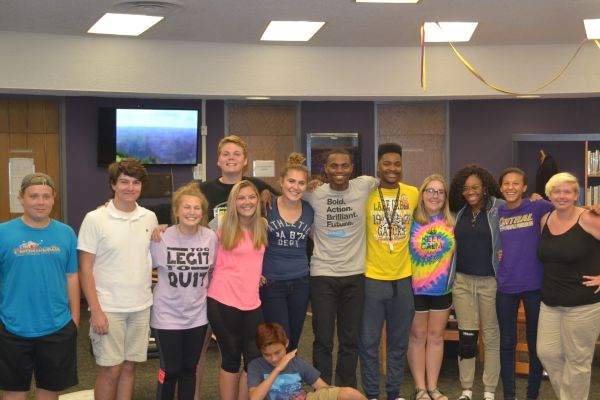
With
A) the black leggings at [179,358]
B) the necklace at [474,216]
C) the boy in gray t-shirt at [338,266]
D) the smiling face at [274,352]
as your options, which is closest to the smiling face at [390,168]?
the boy in gray t-shirt at [338,266]

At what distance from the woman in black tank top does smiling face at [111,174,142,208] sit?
237cm

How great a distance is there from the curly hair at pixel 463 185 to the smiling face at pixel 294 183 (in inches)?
42.6

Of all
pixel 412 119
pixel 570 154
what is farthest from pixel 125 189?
pixel 570 154

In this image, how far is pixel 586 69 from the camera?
28.1ft

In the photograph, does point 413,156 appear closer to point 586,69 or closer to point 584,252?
point 586,69

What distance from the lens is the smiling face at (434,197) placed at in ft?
16.1

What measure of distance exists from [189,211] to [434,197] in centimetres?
158

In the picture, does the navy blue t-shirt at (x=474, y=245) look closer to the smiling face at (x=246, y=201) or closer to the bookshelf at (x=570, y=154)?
the smiling face at (x=246, y=201)

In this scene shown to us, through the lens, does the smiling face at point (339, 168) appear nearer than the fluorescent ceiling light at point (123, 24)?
Yes

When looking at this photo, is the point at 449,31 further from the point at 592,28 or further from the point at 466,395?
the point at 466,395

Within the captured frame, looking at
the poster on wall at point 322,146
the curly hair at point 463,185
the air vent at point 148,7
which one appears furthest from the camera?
the poster on wall at point 322,146

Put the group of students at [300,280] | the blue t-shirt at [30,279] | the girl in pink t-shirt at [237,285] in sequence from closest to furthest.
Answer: the blue t-shirt at [30,279]
the group of students at [300,280]
the girl in pink t-shirt at [237,285]

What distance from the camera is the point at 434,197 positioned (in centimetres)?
493

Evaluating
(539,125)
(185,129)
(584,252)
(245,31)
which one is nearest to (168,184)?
(185,129)
